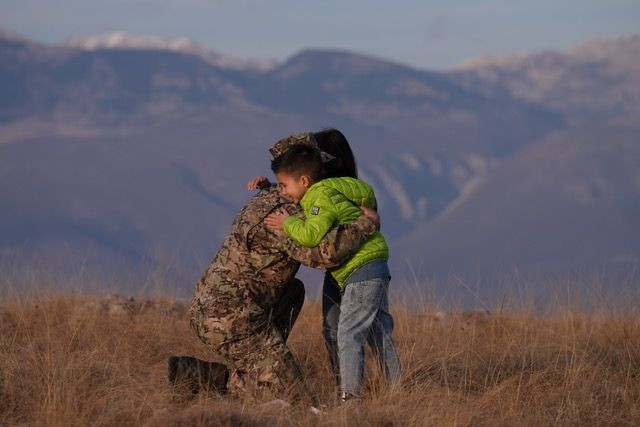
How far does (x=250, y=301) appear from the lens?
5898 mm

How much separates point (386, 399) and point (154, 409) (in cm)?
130

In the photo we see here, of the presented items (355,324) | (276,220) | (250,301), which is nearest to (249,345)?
(250,301)

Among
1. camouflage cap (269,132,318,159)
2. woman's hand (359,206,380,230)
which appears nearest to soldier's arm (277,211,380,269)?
woman's hand (359,206,380,230)

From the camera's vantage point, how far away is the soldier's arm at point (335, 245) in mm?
5566

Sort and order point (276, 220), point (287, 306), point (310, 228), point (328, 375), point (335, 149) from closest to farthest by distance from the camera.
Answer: point (310, 228), point (276, 220), point (335, 149), point (287, 306), point (328, 375)

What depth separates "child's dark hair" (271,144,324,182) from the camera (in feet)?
18.9

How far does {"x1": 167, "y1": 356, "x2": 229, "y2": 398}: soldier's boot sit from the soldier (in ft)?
0.29

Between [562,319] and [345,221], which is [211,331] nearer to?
[345,221]

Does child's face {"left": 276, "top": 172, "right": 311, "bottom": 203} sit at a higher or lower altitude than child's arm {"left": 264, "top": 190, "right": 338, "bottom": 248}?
higher

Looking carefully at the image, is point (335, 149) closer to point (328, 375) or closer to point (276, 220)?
point (276, 220)

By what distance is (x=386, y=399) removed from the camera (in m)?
5.77

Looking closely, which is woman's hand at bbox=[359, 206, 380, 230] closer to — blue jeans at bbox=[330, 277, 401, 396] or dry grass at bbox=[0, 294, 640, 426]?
blue jeans at bbox=[330, 277, 401, 396]

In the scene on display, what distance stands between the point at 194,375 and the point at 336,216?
1.22m

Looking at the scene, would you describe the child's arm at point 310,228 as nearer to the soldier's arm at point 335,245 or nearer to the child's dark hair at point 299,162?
the soldier's arm at point 335,245
